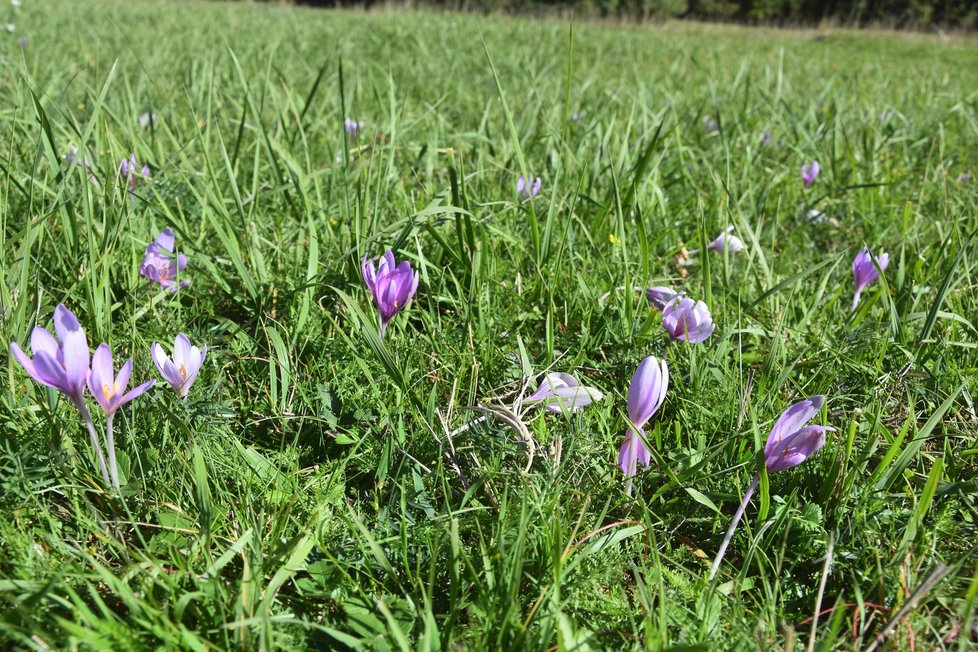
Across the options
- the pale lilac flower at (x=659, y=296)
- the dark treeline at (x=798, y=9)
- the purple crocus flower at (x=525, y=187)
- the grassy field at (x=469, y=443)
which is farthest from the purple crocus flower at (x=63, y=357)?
the dark treeline at (x=798, y=9)

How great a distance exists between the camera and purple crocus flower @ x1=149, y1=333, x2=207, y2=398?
42.1 inches

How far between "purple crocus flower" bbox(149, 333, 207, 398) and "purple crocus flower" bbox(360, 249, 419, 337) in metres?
0.30

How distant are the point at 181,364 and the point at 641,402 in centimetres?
70

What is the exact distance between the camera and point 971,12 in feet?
95.5

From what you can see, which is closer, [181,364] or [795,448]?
[795,448]

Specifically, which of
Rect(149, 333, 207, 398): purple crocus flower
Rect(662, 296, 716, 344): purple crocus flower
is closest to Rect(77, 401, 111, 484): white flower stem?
Rect(149, 333, 207, 398): purple crocus flower

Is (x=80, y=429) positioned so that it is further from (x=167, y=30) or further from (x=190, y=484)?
(x=167, y=30)

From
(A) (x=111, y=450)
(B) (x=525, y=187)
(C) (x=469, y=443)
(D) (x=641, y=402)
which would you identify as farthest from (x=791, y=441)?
(B) (x=525, y=187)

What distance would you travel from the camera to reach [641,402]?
1027mm

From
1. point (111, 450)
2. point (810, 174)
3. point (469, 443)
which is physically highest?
point (810, 174)

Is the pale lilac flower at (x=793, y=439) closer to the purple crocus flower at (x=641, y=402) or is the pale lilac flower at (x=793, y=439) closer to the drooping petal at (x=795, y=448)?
the drooping petal at (x=795, y=448)

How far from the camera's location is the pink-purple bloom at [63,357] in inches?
33.2

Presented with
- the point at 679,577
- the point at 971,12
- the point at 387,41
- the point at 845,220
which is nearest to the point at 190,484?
the point at 679,577

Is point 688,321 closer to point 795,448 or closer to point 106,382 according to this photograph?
point 795,448
